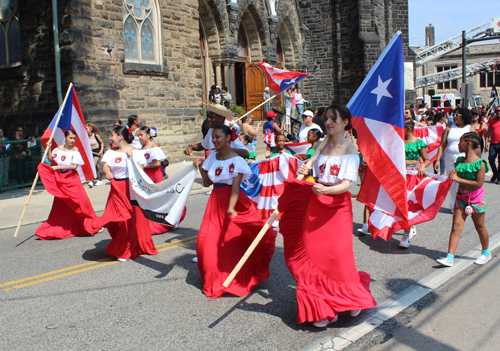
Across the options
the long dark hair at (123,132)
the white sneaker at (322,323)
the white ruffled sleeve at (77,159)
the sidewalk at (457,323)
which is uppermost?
the long dark hair at (123,132)

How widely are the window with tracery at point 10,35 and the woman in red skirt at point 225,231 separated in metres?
13.7

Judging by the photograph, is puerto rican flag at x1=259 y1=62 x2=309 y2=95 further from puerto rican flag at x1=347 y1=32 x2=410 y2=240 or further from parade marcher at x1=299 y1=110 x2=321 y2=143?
puerto rican flag at x1=347 y1=32 x2=410 y2=240

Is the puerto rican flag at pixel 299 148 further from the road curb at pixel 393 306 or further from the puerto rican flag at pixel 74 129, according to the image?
the puerto rican flag at pixel 74 129

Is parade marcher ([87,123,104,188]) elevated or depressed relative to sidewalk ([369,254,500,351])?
elevated

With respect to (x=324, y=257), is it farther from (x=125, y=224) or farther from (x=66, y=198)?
(x=66, y=198)

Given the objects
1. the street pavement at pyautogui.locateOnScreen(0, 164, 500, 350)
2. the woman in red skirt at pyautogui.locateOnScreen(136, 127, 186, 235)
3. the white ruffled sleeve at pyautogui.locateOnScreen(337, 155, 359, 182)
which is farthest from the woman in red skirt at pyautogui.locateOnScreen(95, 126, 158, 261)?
the white ruffled sleeve at pyautogui.locateOnScreen(337, 155, 359, 182)

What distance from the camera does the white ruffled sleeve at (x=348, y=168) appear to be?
3.98 metres

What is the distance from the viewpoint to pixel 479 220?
5590mm

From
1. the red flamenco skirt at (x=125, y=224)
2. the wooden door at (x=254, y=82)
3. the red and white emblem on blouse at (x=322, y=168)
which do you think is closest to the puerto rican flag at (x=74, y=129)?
the red flamenco skirt at (x=125, y=224)

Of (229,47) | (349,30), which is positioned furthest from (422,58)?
(229,47)

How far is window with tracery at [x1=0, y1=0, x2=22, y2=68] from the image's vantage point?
50.4 feet

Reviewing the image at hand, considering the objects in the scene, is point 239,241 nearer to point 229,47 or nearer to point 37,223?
point 37,223

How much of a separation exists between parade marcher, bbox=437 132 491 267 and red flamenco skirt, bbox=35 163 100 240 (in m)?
5.51

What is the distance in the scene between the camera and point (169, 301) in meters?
4.72
